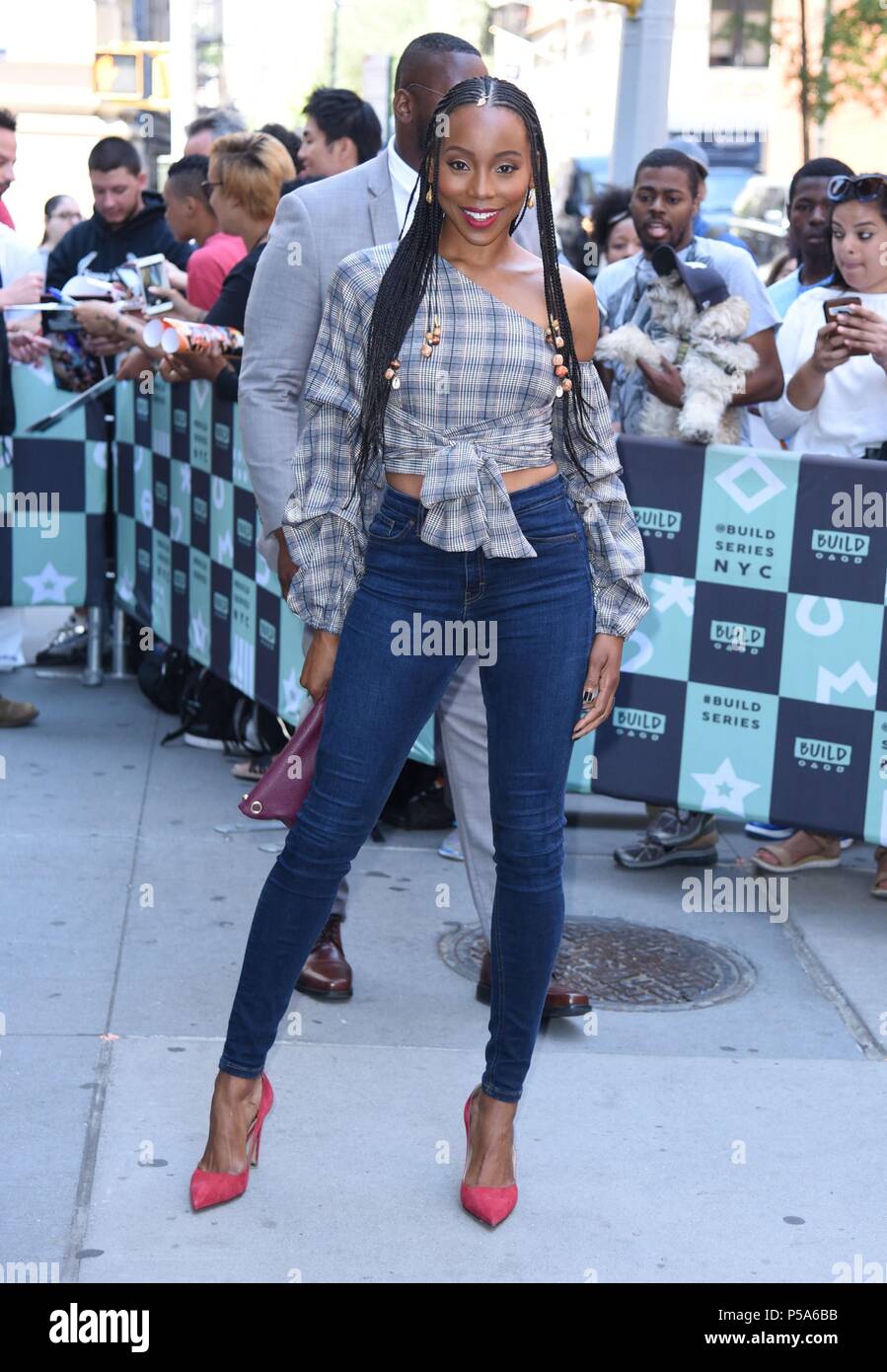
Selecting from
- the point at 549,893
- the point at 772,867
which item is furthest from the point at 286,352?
the point at 772,867

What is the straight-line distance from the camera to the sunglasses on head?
5.23 m

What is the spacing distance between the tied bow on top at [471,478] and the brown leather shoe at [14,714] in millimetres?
4192

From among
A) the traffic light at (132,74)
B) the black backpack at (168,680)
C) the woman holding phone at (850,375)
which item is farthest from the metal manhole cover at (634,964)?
the traffic light at (132,74)

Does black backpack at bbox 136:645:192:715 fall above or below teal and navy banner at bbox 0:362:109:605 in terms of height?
below

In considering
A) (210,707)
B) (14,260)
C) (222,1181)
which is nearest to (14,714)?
(210,707)

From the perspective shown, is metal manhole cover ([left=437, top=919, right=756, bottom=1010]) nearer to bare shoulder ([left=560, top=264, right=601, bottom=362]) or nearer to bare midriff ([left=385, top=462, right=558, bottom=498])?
bare midriff ([left=385, top=462, right=558, bottom=498])

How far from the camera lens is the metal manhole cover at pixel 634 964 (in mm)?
4484

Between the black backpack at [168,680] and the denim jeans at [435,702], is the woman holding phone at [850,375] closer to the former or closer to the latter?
the denim jeans at [435,702]

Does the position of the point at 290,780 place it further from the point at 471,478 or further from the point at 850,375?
the point at 850,375

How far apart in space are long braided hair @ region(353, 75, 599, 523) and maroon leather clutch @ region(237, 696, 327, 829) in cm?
54

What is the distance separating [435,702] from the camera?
10.7 feet

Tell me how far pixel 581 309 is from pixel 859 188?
2.42 metres

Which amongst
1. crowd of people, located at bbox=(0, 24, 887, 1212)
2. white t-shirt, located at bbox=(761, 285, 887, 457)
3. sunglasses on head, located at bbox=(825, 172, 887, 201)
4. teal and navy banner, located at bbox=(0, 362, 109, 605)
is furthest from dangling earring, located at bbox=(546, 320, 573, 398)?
teal and navy banner, located at bbox=(0, 362, 109, 605)

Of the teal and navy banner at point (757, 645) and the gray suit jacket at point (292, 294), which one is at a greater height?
the gray suit jacket at point (292, 294)
